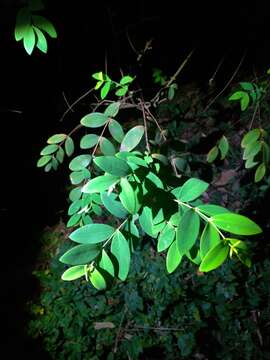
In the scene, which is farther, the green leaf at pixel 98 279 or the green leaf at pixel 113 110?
the green leaf at pixel 113 110

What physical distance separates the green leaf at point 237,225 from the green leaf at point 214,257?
0.04 metres

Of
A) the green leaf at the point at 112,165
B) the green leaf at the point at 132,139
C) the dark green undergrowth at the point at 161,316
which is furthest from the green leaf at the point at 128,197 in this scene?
the dark green undergrowth at the point at 161,316

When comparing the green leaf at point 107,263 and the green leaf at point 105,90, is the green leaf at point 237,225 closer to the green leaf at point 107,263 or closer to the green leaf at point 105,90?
the green leaf at point 107,263

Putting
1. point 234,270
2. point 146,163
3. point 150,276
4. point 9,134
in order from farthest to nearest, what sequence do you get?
point 9,134, point 150,276, point 234,270, point 146,163

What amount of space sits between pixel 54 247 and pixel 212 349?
1.65 metres

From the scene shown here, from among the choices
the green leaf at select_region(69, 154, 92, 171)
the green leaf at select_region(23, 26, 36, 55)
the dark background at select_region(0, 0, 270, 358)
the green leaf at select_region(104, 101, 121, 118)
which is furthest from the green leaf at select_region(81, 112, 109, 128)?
the dark background at select_region(0, 0, 270, 358)

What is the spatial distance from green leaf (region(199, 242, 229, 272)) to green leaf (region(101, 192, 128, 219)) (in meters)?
0.27

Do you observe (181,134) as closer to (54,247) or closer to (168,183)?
(54,247)

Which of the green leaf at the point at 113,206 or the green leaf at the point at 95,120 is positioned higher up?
the green leaf at the point at 95,120

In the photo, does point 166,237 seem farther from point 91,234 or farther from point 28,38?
point 28,38

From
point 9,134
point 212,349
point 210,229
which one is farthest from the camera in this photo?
point 9,134

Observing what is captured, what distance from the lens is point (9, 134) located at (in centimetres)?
340

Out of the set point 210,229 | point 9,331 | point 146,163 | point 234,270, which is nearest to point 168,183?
point 146,163

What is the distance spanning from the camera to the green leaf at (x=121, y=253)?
82 centimetres
